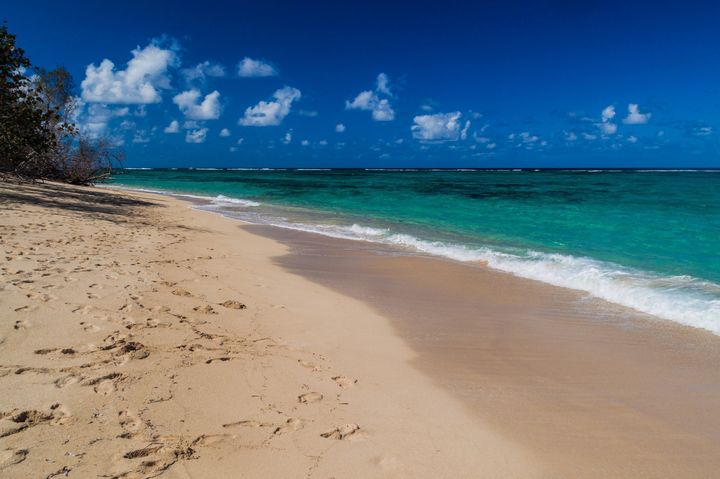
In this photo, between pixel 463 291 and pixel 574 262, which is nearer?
pixel 463 291

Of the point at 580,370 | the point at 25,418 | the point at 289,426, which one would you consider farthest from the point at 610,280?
the point at 25,418

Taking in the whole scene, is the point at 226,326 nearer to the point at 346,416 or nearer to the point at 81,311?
the point at 81,311

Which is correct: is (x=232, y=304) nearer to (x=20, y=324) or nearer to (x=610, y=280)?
(x=20, y=324)

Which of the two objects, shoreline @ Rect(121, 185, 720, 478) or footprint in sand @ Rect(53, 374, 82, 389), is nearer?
shoreline @ Rect(121, 185, 720, 478)

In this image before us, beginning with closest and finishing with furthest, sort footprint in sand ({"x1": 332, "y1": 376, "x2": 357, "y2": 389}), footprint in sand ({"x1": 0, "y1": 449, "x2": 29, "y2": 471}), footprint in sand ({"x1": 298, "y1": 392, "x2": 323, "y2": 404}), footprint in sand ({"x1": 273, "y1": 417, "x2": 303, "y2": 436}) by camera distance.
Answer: footprint in sand ({"x1": 0, "y1": 449, "x2": 29, "y2": 471}) < footprint in sand ({"x1": 273, "y1": 417, "x2": 303, "y2": 436}) < footprint in sand ({"x1": 298, "y1": 392, "x2": 323, "y2": 404}) < footprint in sand ({"x1": 332, "y1": 376, "x2": 357, "y2": 389})

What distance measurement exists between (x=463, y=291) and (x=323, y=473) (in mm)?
5434

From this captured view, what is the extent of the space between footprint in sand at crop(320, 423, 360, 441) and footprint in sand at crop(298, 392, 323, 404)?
45 centimetres

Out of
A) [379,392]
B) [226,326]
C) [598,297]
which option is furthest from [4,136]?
[598,297]

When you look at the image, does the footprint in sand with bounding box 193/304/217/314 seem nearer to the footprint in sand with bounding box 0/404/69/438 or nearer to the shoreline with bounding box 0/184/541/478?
the shoreline with bounding box 0/184/541/478

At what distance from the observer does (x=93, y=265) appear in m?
6.74

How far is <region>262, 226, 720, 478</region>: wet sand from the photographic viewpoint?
3.21 meters

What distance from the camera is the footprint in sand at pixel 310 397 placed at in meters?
3.60

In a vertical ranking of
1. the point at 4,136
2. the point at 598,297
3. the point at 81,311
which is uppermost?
the point at 4,136

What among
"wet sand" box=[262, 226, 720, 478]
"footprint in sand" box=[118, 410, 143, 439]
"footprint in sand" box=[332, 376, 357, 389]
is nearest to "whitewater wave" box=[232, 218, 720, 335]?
"wet sand" box=[262, 226, 720, 478]
